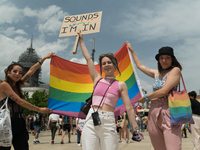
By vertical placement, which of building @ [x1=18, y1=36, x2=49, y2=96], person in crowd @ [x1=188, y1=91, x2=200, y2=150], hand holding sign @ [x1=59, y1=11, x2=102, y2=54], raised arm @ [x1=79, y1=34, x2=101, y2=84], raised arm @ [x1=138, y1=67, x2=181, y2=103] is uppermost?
building @ [x1=18, y1=36, x2=49, y2=96]

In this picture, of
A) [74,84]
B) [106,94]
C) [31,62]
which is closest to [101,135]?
[106,94]

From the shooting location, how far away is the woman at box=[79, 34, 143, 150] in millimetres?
2605

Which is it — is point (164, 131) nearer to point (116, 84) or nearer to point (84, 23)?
point (116, 84)

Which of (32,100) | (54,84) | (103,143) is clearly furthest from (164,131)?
(32,100)

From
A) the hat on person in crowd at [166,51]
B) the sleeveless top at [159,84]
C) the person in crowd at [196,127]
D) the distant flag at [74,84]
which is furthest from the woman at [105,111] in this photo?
the person in crowd at [196,127]

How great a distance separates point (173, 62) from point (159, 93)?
62 cm

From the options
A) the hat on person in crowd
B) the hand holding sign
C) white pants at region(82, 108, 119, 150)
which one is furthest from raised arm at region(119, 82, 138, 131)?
the hand holding sign

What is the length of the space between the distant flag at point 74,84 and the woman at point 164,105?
1665 mm

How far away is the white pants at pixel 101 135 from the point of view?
2586mm

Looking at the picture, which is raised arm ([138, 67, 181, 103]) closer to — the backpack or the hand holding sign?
the hand holding sign

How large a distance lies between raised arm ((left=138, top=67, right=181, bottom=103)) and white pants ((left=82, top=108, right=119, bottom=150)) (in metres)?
0.68

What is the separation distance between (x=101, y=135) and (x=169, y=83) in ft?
3.75

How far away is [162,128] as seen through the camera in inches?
111

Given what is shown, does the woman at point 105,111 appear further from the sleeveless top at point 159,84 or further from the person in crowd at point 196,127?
the person in crowd at point 196,127
